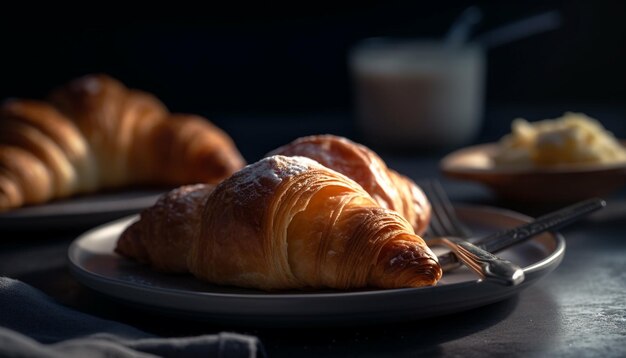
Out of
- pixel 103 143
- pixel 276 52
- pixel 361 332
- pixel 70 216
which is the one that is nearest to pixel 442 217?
pixel 361 332

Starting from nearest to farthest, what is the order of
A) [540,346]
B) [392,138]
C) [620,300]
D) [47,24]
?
[540,346] → [620,300] → [392,138] → [47,24]

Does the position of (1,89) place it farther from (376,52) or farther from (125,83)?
(376,52)

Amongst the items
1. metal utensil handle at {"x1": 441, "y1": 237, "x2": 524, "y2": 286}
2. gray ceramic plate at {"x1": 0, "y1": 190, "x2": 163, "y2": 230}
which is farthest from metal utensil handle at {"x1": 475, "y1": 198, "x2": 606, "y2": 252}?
gray ceramic plate at {"x1": 0, "y1": 190, "x2": 163, "y2": 230}

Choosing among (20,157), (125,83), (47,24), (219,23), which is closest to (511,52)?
(219,23)

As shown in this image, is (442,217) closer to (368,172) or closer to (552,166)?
(368,172)

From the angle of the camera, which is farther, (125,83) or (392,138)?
(125,83)

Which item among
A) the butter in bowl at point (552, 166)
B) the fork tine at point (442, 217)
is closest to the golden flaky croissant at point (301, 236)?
the fork tine at point (442, 217)
